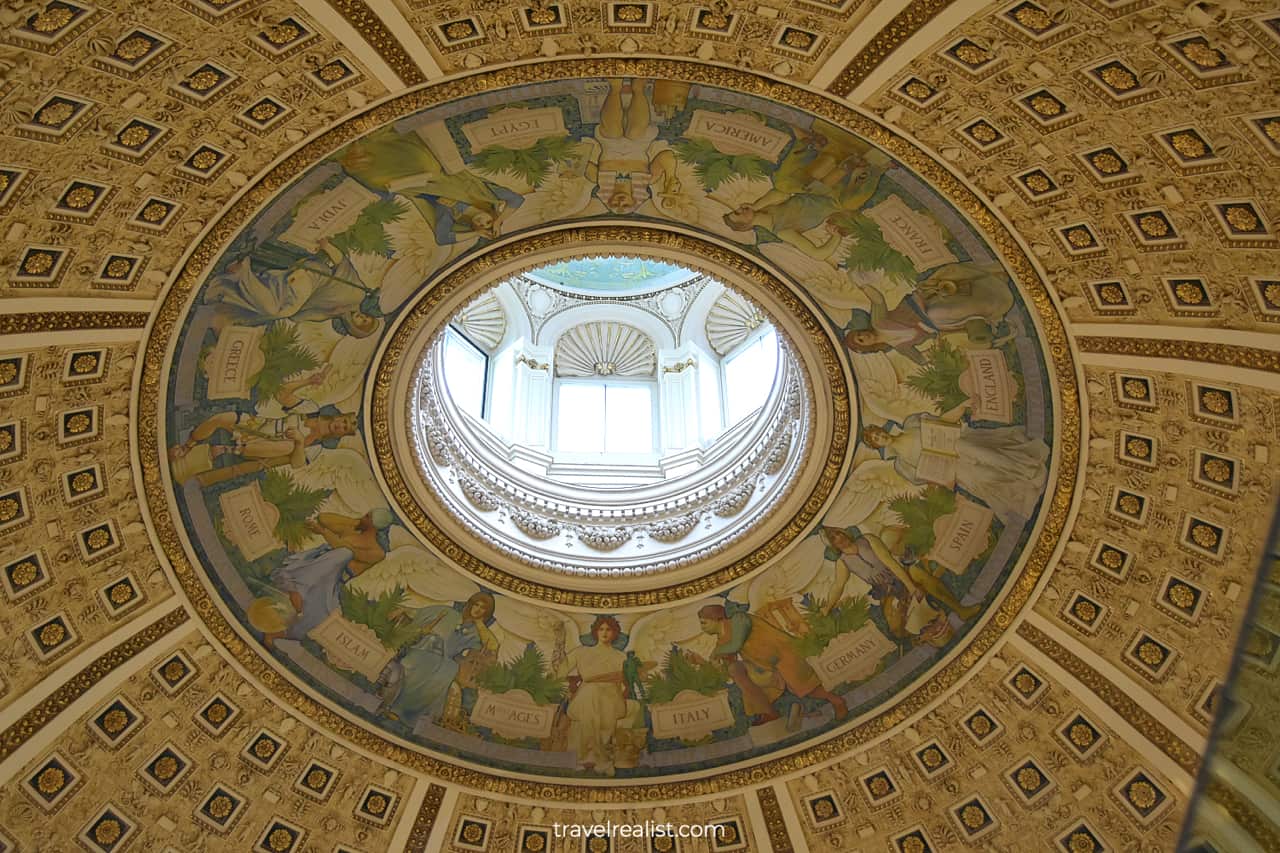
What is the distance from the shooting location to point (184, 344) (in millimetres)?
18297

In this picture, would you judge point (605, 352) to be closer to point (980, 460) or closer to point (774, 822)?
point (980, 460)

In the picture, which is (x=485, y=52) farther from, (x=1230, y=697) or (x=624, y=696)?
(x=624, y=696)

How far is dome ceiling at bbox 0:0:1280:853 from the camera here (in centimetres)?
1467

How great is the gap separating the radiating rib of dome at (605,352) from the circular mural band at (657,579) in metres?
7.56

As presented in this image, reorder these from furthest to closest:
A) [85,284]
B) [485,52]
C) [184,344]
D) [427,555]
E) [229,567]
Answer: [427,555], [229,567], [184,344], [85,284], [485,52]

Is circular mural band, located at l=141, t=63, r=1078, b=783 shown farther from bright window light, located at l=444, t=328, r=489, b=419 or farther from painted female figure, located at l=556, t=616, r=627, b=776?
bright window light, located at l=444, t=328, r=489, b=419

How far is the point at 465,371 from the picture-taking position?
26.6 metres

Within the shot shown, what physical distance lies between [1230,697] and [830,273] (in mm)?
12070

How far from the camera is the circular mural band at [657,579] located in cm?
1733

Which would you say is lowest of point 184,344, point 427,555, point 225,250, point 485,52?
point 427,555

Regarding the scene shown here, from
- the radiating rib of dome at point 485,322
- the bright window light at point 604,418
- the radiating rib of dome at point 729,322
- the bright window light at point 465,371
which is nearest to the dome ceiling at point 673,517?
the bright window light at point 465,371

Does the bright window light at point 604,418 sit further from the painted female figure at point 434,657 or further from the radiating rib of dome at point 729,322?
the painted female figure at point 434,657

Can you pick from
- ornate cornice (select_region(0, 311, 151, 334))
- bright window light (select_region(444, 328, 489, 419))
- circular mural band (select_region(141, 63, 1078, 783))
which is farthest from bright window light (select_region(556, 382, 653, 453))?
ornate cornice (select_region(0, 311, 151, 334))

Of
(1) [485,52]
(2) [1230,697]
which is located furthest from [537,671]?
(2) [1230,697]
